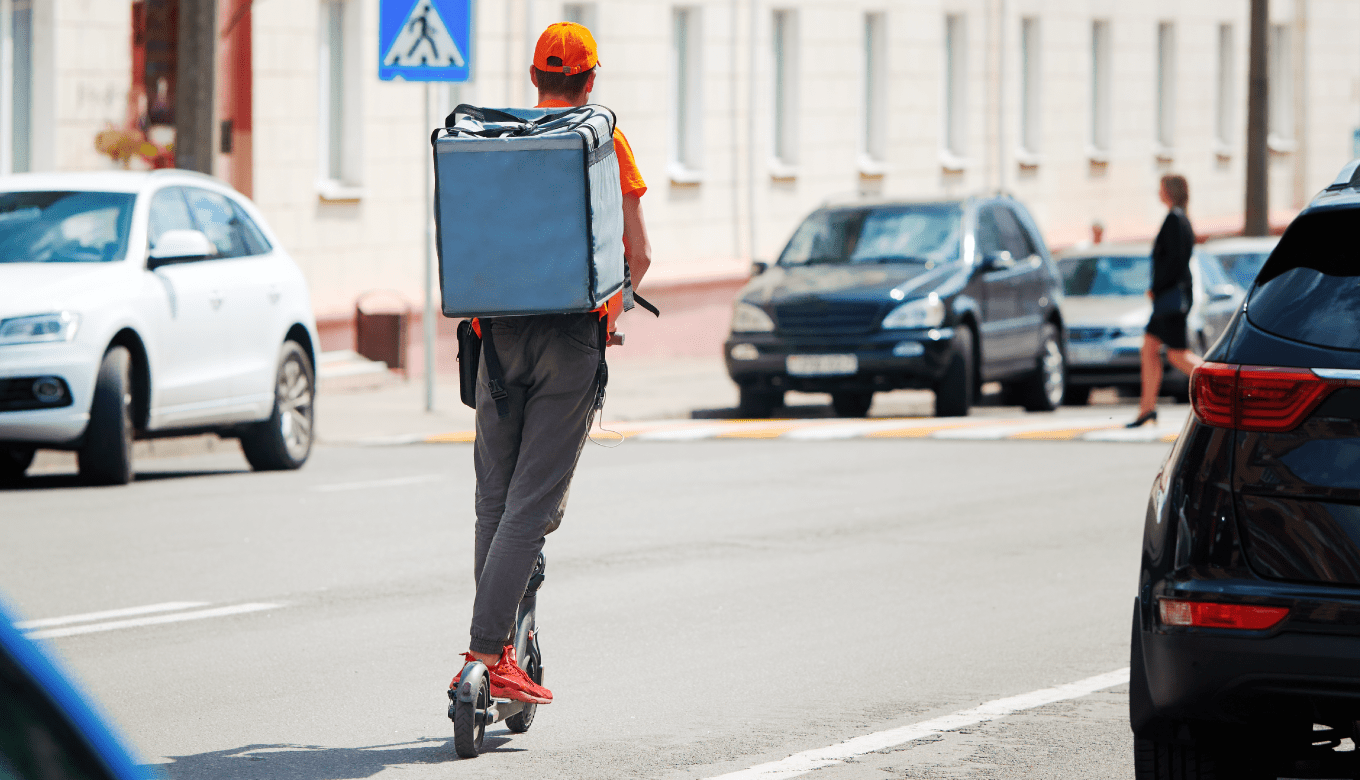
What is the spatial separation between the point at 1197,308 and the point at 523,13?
7.98 metres

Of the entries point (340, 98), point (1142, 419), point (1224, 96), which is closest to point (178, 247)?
point (1142, 419)

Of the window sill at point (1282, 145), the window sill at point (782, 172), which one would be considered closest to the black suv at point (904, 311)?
the window sill at point (782, 172)

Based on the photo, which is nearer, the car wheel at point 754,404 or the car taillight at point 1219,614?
the car taillight at point 1219,614

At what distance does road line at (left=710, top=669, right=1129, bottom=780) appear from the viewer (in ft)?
18.3

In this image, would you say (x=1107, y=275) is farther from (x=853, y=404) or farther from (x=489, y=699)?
(x=489, y=699)

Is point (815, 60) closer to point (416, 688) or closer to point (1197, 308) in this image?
point (1197, 308)

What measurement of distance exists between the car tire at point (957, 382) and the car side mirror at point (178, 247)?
24.0 ft

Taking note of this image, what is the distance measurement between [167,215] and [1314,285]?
30.2 ft

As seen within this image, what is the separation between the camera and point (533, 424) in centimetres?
573

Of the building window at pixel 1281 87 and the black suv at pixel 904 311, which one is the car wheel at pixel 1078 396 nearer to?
the black suv at pixel 904 311

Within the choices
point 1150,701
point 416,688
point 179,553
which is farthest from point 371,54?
point 1150,701

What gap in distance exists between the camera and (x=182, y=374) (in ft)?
40.6

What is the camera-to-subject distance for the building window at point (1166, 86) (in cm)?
4069

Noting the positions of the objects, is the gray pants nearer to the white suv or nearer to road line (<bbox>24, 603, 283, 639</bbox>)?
road line (<bbox>24, 603, 283, 639</bbox>)
